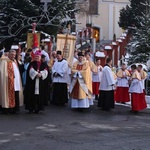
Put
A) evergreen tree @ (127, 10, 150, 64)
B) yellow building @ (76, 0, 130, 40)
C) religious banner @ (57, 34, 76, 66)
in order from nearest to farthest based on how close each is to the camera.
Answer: religious banner @ (57, 34, 76, 66) < evergreen tree @ (127, 10, 150, 64) < yellow building @ (76, 0, 130, 40)

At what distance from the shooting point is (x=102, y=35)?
4806 centimetres

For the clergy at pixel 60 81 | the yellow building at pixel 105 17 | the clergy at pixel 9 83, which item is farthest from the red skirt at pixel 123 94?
the yellow building at pixel 105 17

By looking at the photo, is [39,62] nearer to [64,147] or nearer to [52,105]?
[52,105]

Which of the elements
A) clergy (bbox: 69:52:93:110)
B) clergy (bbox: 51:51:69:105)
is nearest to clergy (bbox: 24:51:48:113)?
clergy (bbox: 69:52:93:110)

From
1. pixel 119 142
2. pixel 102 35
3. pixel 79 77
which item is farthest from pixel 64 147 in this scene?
pixel 102 35

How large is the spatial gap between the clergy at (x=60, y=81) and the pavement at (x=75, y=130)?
2.21 ft

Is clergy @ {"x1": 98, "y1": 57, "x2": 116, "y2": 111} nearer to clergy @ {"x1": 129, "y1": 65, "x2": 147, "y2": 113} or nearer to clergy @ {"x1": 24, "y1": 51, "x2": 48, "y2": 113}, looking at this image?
clergy @ {"x1": 129, "y1": 65, "x2": 147, "y2": 113}

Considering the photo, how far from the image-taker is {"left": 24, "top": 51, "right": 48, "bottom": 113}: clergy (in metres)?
12.3

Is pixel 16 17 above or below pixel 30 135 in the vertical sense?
above

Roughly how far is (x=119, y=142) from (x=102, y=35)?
39408 millimetres

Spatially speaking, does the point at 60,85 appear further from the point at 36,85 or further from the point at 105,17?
the point at 105,17

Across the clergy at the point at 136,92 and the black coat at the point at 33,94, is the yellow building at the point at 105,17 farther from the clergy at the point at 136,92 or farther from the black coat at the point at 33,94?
the black coat at the point at 33,94

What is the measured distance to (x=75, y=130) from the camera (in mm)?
10367

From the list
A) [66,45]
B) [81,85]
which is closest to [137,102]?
[81,85]
